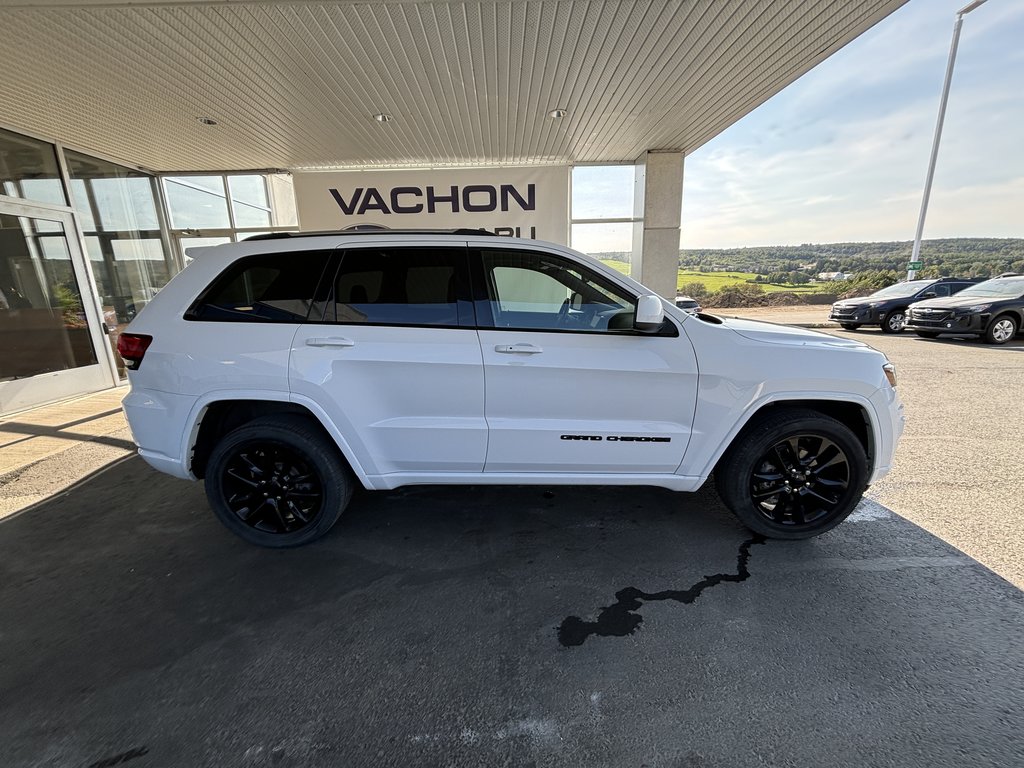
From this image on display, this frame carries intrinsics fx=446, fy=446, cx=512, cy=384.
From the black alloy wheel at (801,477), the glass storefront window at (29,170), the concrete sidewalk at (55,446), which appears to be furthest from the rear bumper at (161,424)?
the glass storefront window at (29,170)

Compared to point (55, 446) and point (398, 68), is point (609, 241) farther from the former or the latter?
point (55, 446)

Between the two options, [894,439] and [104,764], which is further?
[894,439]

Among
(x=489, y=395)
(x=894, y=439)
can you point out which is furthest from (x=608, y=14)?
(x=894, y=439)

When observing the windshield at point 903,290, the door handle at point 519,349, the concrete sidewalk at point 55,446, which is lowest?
the concrete sidewalk at point 55,446

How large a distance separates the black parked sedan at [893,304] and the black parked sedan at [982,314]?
4.76ft

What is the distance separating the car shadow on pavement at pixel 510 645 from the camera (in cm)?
170

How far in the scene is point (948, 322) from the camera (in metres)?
10.5

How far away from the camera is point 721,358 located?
2709mm

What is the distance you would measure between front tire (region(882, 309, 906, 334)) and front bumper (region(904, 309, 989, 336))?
1.51m

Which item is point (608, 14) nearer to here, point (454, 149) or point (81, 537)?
point (454, 149)

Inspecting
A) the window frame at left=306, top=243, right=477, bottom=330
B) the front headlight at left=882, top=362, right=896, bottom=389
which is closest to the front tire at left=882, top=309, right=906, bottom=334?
the front headlight at left=882, top=362, right=896, bottom=389

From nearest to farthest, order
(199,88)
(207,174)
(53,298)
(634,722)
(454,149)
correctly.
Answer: (634,722) → (199,88) → (53,298) → (454,149) → (207,174)

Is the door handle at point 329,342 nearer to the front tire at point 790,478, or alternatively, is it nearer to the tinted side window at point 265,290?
the tinted side window at point 265,290

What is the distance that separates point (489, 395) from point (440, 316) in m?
0.59
